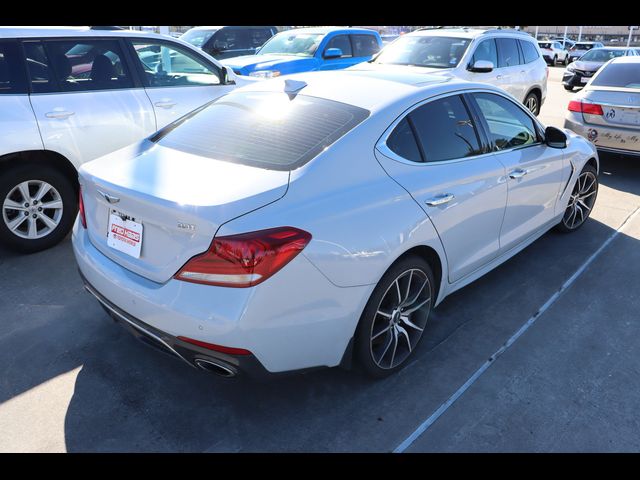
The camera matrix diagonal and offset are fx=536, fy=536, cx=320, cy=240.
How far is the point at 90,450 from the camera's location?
2486mm

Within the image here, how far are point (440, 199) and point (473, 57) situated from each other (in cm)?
590

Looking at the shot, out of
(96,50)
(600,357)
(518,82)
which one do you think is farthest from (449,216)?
(518,82)

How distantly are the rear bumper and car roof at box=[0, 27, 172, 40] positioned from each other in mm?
5399

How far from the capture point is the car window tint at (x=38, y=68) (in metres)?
4.35

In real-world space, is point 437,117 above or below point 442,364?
above

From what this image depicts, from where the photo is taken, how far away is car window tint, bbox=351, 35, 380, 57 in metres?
10.4

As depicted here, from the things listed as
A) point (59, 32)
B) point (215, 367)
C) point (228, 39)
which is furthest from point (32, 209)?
point (228, 39)

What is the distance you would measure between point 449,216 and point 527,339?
3.34 ft

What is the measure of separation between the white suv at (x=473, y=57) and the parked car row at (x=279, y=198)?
11.9 ft

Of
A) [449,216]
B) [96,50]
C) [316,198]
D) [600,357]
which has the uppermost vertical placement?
[96,50]

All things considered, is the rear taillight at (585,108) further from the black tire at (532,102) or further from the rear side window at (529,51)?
the rear side window at (529,51)

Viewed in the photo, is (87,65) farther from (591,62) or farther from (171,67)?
(591,62)

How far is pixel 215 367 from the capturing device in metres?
2.40

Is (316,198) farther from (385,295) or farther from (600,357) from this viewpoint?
(600,357)
